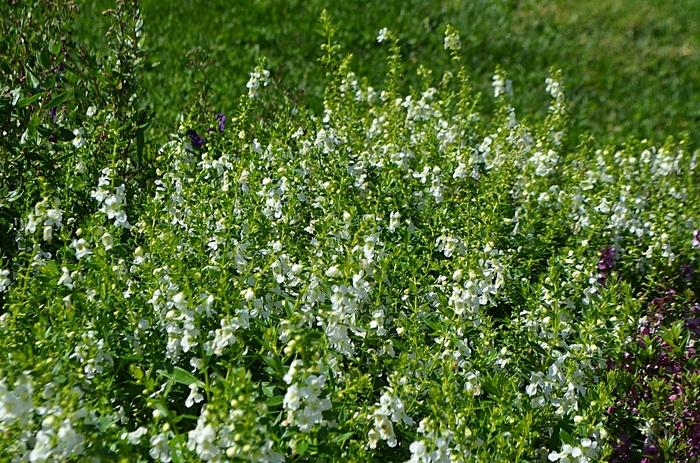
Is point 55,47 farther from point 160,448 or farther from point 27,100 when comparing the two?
point 160,448

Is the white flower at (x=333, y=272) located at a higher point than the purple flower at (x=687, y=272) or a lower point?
higher

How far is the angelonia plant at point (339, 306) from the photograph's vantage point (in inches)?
95.8

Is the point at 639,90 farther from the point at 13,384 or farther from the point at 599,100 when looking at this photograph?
the point at 13,384

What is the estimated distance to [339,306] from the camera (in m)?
2.73

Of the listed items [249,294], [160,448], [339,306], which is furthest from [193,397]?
[339,306]

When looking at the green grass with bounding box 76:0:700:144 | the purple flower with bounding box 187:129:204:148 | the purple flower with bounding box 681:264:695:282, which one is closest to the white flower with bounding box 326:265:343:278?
the purple flower with bounding box 187:129:204:148

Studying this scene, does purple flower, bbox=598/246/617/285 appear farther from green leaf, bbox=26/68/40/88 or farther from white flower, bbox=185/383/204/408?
green leaf, bbox=26/68/40/88

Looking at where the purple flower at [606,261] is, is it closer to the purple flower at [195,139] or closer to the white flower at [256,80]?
the white flower at [256,80]

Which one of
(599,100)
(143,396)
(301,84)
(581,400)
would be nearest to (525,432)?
(581,400)

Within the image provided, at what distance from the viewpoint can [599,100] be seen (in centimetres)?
798

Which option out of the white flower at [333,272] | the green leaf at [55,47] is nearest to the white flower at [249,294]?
the white flower at [333,272]

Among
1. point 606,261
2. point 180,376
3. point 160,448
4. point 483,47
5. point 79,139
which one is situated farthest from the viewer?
point 483,47

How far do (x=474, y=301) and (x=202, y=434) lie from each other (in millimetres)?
1136

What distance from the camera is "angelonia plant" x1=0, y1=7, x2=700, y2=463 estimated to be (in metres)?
2.43
